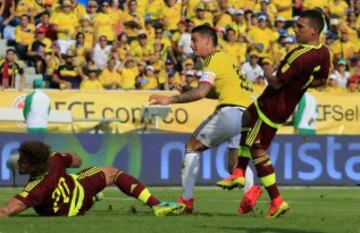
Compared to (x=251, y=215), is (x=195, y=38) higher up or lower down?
higher up

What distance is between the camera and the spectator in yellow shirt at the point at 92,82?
26808 millimetres

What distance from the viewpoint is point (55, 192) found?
12.3 metres

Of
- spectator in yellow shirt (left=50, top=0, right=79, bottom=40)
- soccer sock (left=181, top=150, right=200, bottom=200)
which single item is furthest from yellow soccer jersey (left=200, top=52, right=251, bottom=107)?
spectator in yellow shirt (left=50, top=0, right=79, bottom=40)

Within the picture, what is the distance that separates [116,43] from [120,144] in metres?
5.31

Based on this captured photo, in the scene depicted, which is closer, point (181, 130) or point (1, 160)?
point (1, 160)

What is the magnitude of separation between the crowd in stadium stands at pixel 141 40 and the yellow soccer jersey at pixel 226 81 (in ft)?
40.0

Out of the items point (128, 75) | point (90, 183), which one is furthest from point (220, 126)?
point (128, 75)

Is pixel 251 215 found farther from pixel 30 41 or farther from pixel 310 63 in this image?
pixel 30 41

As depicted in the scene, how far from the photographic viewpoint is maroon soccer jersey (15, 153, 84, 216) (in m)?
12.2

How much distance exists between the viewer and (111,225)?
38.8 feet

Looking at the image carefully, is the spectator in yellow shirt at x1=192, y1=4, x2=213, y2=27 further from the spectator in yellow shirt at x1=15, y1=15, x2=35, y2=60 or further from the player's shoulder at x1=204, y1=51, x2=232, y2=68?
the player's shoulder at x1=204, y1=51, x2=232, y2=68

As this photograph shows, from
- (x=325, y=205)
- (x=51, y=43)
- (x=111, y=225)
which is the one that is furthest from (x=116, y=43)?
(x=111, y=225)

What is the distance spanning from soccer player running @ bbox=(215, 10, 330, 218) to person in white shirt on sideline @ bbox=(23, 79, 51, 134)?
10.5 metres

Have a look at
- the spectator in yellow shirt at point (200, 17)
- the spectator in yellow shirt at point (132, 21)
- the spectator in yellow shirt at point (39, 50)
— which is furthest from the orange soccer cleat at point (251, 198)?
the spectator in yellow shirt at point (200, 17)
